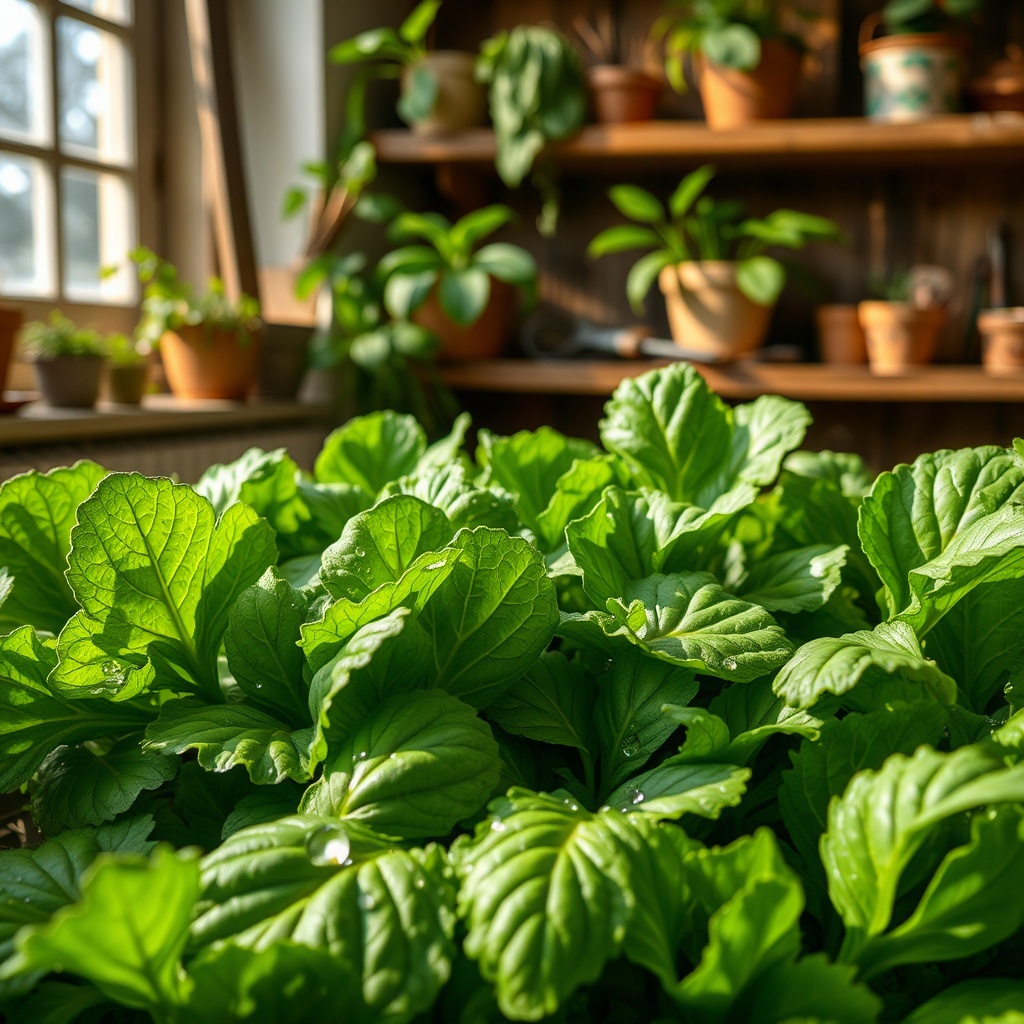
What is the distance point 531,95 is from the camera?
8.60ft

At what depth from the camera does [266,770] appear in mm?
342

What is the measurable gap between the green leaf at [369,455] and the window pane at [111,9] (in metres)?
2.25

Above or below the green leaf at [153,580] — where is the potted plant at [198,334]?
above

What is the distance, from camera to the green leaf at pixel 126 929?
24 cm

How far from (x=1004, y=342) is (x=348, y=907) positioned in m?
2.61


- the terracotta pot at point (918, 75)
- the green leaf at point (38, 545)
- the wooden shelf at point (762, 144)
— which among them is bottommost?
the green leaf at point (38, 545)

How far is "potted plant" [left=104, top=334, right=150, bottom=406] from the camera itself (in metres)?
2.24

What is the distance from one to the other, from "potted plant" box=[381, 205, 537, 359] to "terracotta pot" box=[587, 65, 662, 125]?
0.35 meters

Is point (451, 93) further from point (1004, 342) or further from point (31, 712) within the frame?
point (31, 712)

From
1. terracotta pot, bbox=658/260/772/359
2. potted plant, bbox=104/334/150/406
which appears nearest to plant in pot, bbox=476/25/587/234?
terracotta pot, bbox=658/260/772/359

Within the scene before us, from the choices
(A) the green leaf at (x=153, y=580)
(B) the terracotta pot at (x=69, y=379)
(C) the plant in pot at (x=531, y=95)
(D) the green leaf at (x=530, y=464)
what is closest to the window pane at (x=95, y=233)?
(B) the terracotta pot at (x=69, y=379)

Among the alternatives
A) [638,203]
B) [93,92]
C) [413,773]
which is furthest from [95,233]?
[413,773]

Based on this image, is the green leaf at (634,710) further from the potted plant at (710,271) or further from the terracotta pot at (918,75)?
the terracotta pot at (918,75)

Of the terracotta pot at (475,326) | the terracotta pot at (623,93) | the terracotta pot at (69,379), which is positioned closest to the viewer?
the terracotta pot at (69,379)
